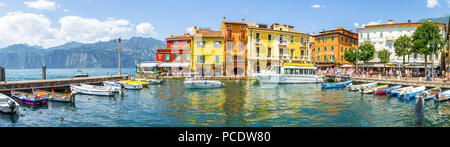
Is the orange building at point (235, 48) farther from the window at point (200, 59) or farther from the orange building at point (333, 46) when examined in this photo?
the orange building at point (333, 46)

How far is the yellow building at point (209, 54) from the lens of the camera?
5066 cm

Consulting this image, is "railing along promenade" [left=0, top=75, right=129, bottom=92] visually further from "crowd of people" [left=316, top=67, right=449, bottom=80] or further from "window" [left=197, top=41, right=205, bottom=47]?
"crowd of people" [left=316, top=67, right=449, bottom=80]

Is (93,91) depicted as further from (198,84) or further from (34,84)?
(198,84)

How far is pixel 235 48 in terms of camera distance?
51094 mm

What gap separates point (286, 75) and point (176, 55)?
27582 millimetres

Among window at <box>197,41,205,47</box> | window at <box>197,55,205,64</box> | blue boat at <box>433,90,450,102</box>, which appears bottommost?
blue boat at <box>433,90,450,102</box>

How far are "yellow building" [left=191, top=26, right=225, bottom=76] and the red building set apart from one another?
288cm

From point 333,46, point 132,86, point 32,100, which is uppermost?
point 333,46

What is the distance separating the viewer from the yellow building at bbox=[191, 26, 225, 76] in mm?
50656

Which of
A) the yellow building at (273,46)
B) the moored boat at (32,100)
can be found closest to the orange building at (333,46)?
the yellow building at (273,46)

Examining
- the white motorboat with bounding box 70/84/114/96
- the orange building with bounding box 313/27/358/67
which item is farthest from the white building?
the white motorboat with bounding box 70/84/114/96

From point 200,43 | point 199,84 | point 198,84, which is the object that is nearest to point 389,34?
point 200,43

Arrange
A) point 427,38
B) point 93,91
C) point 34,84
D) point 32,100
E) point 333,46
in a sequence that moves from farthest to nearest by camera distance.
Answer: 1. point 333,46
2. point 427,38
3. point 34,84
4. point 93,91
5. point 32,100
